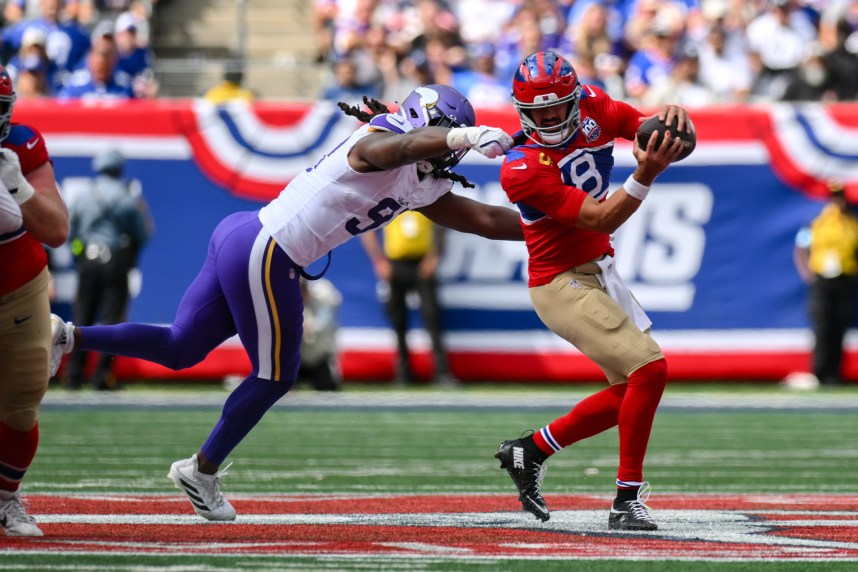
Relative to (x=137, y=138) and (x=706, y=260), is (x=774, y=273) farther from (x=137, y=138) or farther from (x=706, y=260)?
(x=137, y=138)

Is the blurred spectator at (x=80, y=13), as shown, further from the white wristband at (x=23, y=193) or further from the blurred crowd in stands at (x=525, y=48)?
the white wristband at (x=23, y=193)

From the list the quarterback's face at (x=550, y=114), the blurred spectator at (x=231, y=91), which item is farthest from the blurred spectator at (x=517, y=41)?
the quarterback's face at (x=550, y=114)

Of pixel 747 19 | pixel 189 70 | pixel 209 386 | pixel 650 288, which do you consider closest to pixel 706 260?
pixel 650 288

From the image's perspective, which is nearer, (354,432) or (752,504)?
(752,504)

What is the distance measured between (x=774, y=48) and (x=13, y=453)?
38.5ft

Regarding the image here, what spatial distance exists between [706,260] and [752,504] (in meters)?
7.38

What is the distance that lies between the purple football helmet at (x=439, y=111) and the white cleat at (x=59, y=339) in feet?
5.04

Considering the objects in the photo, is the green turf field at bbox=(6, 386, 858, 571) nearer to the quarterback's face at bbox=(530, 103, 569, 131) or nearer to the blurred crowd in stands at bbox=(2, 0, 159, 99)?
the quarterback's face at bbox=(530, 103, 569, 131)

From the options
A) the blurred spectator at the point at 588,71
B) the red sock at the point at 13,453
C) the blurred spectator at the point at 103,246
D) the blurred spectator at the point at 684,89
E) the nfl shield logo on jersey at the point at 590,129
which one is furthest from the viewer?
the blurred spectator at the point at 588,71

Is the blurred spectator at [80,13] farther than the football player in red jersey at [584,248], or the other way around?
the blurred spectator at [80,13]

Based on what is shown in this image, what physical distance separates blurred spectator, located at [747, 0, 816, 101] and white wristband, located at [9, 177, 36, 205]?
11.3 metres

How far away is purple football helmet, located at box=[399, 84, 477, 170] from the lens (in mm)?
5594

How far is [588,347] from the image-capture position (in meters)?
5.88

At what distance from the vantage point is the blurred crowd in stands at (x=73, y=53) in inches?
550
